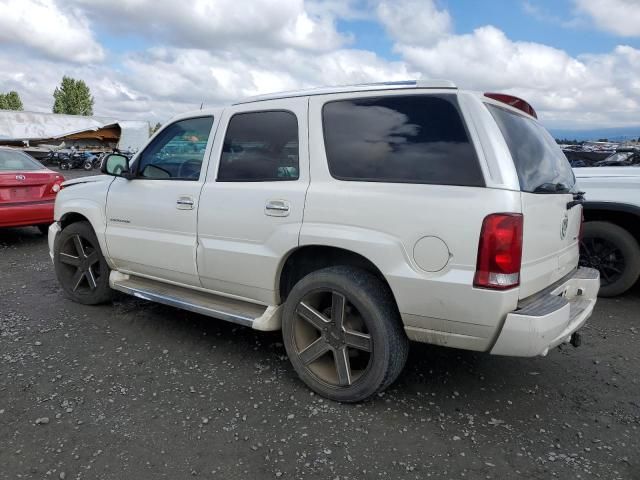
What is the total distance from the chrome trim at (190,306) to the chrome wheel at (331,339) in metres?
0.40

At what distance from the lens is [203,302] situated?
3.60 metres

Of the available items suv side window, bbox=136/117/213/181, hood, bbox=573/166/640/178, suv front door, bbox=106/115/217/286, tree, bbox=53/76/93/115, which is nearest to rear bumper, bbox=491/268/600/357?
suv front door, bbox=106/115/217/286

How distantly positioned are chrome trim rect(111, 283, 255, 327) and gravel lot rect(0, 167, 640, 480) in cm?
37

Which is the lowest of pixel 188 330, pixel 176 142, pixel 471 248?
pixel 188 330

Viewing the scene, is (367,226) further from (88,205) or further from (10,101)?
(10,101)

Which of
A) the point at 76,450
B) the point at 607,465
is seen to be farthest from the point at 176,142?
the point at 607,465

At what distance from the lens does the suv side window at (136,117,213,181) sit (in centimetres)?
370

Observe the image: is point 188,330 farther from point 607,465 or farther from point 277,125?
point 607,465

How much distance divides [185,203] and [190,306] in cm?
76

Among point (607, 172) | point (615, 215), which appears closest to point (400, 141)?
point (615, 215)

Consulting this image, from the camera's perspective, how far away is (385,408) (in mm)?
2975

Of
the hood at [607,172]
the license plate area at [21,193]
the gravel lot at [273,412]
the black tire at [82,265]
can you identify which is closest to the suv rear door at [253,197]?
the gravel lot at [273,412]

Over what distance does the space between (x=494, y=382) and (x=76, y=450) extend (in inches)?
102

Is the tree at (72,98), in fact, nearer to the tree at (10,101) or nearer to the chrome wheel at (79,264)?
the tree at (10,101)
